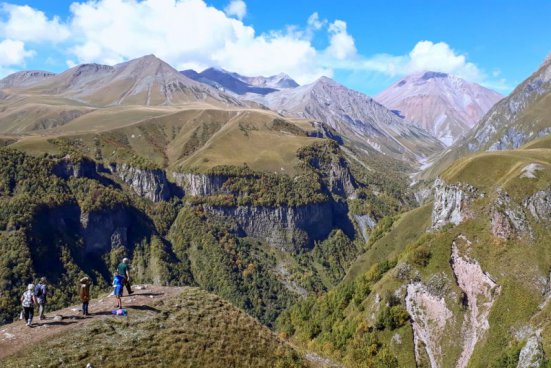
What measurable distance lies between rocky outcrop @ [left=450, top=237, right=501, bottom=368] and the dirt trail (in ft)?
277

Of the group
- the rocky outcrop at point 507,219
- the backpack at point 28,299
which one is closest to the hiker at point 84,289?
the backpack at point 28,299

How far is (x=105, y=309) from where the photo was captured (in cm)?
4559

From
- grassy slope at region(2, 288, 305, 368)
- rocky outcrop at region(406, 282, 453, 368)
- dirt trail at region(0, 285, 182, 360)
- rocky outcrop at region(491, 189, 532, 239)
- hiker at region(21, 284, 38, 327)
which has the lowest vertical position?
rocky outcrop at region(406, 282, 453, 368)

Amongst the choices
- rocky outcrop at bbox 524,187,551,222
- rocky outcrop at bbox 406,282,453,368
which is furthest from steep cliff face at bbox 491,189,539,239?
rocky outcrop at bbox 406,282,453,368

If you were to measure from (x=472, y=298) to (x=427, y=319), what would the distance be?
13.5 metres

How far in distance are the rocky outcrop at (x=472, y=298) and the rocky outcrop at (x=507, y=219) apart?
9.64 m

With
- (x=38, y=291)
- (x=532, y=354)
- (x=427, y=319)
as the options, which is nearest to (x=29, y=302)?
(x=38, y=291)

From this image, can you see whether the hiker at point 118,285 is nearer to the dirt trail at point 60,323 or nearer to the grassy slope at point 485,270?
the dirt trail at point 60,323

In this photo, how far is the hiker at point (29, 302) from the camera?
39.8 m

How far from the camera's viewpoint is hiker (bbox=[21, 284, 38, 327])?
3975 cm

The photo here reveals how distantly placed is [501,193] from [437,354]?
52.2m

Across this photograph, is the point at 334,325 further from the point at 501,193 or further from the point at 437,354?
the point at 501,193

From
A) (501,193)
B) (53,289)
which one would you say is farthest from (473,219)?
(53,289)

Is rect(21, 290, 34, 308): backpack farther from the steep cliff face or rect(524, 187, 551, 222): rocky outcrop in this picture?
rect(524, 187, 551, 222): rocky outcrop
